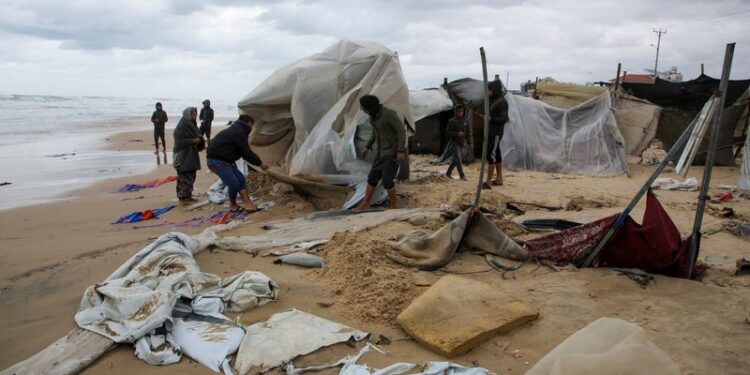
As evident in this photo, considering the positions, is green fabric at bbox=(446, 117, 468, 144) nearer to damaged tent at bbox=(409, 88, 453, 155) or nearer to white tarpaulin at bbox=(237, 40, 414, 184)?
white tarpaulin at bbox=(237, 40, 414, 184)

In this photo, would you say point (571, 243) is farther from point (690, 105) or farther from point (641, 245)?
point (690, 105)

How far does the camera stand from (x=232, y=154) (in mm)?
6781

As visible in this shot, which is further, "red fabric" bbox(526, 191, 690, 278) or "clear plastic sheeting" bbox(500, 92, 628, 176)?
"clear plastic sheeting" bbox(500, 92, 628, 176)

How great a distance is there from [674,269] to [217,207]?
224 inches

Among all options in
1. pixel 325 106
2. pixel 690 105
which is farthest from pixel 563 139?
pixel 325 106

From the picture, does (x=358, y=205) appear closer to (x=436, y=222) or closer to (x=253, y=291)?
(x=436, y=222)

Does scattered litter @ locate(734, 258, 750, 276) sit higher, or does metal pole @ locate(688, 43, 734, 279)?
metal pole @ locate(688, 43, 734, 279)

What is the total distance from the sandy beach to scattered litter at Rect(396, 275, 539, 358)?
59 millimetres

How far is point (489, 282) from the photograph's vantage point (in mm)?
4055

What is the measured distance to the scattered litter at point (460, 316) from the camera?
9.98 ft

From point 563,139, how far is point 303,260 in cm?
872

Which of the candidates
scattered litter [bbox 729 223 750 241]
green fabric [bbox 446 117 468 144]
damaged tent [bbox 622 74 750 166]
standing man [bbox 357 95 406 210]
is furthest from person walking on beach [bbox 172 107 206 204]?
damaged tent [bbox 622 74 750 166]

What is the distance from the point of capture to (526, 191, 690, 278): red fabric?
3.86 m

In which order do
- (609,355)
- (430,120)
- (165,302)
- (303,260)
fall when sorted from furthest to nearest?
(430,120) → (303,260) → (165,302) → (609,355)
